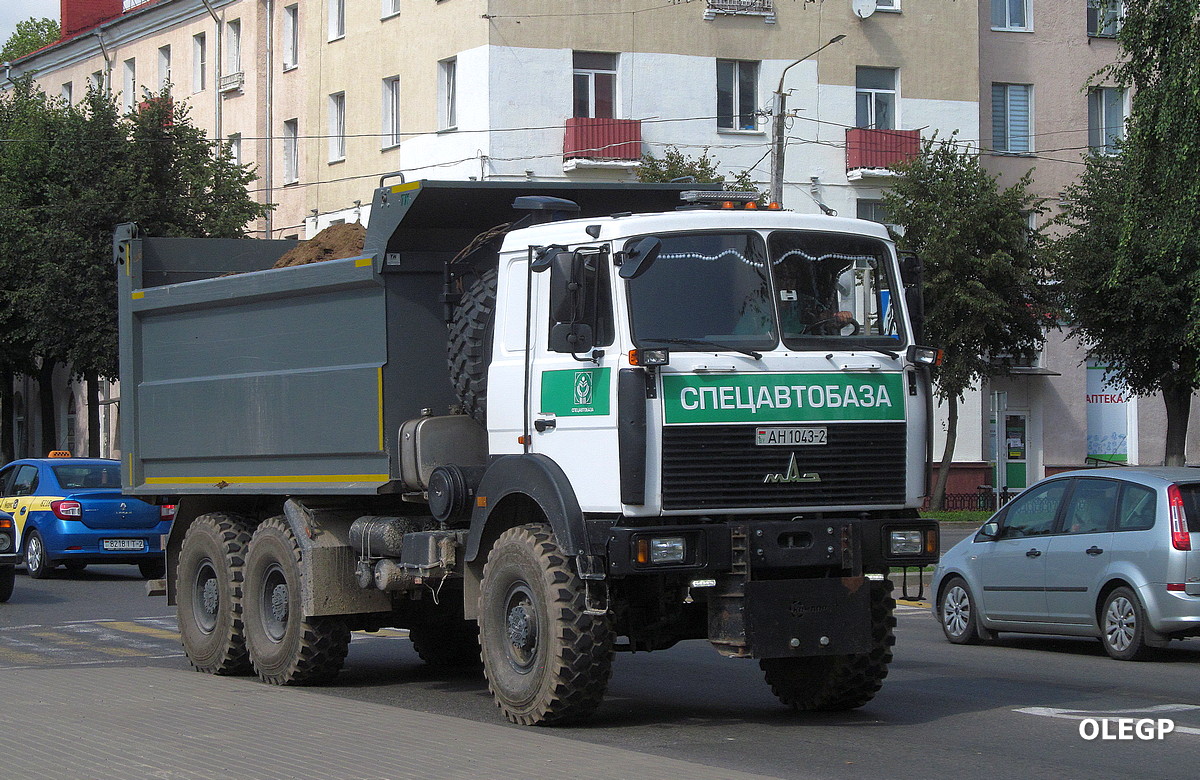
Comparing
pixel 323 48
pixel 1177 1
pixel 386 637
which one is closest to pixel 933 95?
pixel 323 48

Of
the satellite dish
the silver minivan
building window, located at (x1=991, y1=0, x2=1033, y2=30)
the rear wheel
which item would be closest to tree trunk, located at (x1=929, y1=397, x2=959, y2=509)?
the satellite dish

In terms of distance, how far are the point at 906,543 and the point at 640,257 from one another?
2.32 meters

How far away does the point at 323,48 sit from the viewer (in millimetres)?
43688

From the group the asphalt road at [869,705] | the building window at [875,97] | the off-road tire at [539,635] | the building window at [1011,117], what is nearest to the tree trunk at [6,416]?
the building window at [875,97]

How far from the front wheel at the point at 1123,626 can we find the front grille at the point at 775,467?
4352mm

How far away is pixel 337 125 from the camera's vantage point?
4328 cm

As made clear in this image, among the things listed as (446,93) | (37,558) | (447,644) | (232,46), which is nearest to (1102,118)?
(446,93)

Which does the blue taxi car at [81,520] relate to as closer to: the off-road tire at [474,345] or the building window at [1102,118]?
the off-road tire at [474,345]

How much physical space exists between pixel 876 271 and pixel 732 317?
3.68 feet

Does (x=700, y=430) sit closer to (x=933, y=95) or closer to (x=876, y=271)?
(x=876, y=271)

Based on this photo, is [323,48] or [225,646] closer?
[225,646]

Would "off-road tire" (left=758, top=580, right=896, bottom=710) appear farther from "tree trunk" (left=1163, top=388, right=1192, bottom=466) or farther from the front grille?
"tree trunk" (left=1163, top=388, right=1192, bottom=466)

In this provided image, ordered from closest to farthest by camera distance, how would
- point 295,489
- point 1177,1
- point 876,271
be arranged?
1. point 876,271
2. point 295,489
3. point 1177,1

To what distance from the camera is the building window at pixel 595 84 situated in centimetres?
3822
